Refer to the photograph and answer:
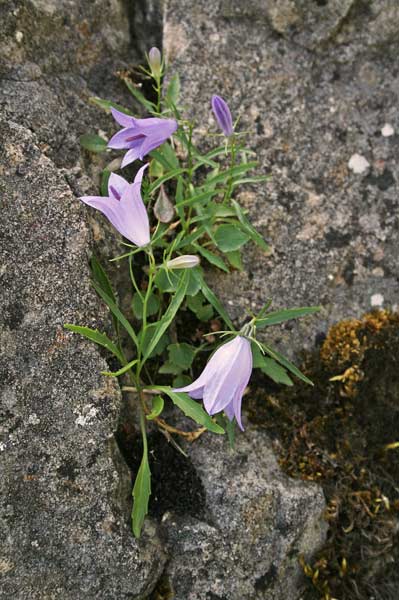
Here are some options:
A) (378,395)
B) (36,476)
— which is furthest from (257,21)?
(36,476)

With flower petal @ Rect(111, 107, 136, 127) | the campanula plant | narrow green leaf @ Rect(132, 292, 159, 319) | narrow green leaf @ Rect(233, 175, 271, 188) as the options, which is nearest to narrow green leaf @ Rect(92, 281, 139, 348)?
the campanula plant

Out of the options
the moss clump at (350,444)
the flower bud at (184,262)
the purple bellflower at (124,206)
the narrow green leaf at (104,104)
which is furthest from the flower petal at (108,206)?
the moss clump at (350,444)

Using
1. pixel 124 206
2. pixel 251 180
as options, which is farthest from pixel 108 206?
pixel 251 180

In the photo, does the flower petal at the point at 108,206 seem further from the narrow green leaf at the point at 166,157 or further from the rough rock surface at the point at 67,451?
the narrow green leaf at the point at 166,157

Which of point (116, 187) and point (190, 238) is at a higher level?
point (116, 187)

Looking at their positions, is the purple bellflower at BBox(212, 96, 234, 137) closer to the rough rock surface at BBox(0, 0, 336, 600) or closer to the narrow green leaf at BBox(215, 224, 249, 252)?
the narrow green leaf at BBox(215, 224, 249, 252)

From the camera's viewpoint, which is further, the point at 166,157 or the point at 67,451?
the point at 166,157

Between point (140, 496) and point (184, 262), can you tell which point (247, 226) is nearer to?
point (184, 262)
